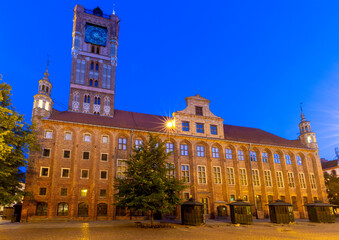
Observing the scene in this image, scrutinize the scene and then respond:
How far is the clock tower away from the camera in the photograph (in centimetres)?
4294

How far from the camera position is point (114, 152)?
36.5 m

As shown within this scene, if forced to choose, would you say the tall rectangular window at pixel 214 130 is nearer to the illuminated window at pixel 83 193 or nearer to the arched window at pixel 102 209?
the arched window at pixel 102 209

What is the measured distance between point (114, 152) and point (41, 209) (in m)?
11.5

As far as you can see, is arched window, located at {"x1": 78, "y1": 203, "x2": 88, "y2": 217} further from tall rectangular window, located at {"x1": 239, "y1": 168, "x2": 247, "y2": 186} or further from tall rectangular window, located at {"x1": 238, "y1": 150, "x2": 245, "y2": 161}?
tall rectangular window, located at {"x1": 238, "y1": 150, "x2": 245, "y2": 161}

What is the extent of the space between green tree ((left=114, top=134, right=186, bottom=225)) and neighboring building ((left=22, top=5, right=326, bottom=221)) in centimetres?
618

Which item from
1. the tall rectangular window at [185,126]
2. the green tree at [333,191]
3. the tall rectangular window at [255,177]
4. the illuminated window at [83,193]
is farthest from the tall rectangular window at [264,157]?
the illuminated window at [83,193]

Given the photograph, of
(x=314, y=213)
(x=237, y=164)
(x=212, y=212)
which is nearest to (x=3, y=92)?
(x=212, y=212)

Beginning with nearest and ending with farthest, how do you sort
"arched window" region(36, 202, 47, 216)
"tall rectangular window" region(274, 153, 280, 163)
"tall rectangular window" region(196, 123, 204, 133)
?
"arched window" region(36, 202, 47, 216) < "tall rectangular window" region(196, 123, 204, 133) < "tall rectangular window" region(274, 153, 280, 163)

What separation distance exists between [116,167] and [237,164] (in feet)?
68.2

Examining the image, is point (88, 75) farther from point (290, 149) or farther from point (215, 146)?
point (290, 149)

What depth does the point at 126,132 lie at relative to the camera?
125 ft

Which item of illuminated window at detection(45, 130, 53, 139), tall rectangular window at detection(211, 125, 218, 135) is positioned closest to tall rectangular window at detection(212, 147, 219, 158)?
tall rectangular window at detection(211, 125, 218, 135)

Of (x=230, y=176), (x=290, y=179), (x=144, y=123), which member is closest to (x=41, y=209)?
(x=144, y=123)

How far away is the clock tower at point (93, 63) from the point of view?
42.9 m
